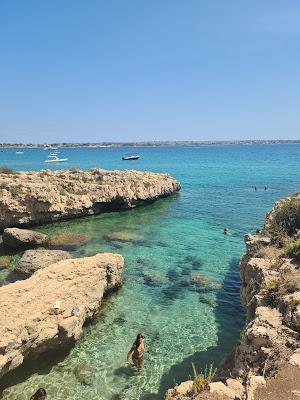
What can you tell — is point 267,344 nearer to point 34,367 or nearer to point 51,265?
point 34,367

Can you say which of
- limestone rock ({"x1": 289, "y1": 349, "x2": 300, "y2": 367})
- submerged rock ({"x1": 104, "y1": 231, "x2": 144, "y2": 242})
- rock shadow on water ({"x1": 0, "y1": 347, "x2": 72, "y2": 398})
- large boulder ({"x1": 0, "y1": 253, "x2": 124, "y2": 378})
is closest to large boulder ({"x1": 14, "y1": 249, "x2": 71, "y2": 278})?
large boulder ({"x1": 0, "y1": 253, "x2": 124, "y2": 378})

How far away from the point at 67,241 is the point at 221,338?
16553 millimetres

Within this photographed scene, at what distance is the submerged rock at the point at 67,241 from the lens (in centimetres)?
2810

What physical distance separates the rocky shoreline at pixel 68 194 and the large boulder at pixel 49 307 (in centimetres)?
1732

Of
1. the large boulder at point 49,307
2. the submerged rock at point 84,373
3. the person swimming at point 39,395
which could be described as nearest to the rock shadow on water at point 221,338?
the submerged rock at point 84,373

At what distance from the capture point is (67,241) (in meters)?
29.4

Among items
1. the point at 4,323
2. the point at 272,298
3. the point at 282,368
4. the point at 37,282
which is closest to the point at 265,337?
the point at 282,368

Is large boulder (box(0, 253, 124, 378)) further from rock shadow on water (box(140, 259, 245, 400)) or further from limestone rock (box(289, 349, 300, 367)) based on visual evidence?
limestone rock (box(289, 349, 300, 367))

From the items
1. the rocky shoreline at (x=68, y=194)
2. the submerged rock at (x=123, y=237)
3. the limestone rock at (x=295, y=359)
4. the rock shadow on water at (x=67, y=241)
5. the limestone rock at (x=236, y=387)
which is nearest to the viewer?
the limestone rock at (x=236, y=387)

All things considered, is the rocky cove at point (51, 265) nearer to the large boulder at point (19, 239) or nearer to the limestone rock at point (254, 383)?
the large boulder at point (19, 239)

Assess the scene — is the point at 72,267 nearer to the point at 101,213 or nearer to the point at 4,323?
the point at 4,323

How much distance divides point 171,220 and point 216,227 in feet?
17.5

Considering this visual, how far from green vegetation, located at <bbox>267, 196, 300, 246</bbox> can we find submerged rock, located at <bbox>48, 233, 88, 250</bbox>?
1429 cm

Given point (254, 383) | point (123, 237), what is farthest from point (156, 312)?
point (123, 237)
